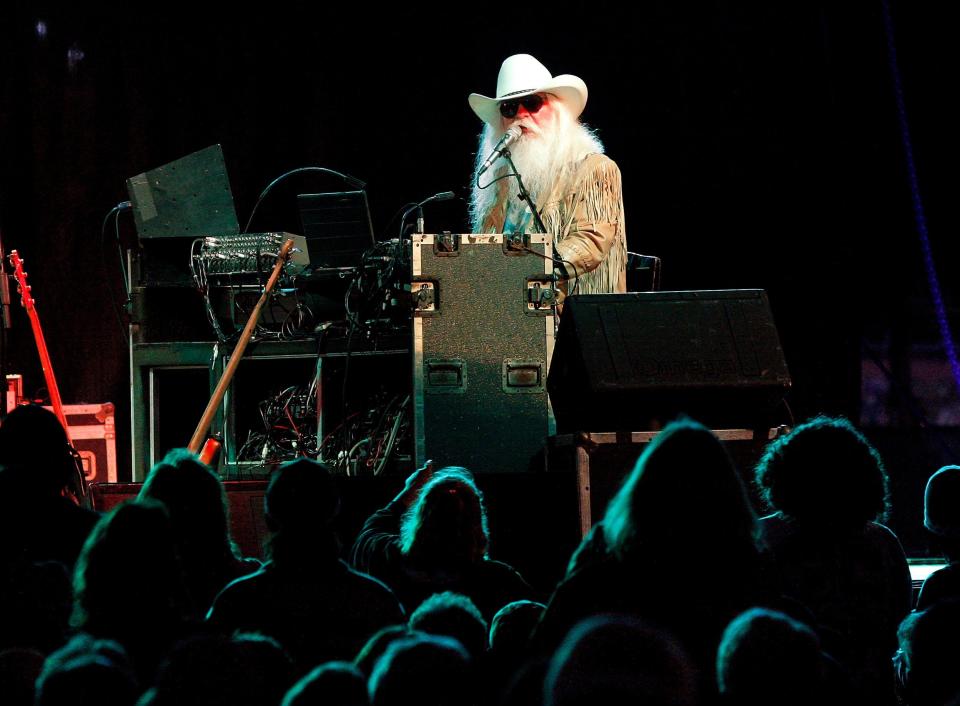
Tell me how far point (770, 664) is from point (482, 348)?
115 inches

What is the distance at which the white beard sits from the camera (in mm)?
5312

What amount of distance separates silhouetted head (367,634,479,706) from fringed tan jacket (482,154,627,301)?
3236 millimetres

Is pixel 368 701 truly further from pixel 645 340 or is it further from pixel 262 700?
pixel 645 340

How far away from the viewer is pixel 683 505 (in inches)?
82.7

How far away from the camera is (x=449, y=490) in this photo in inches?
113

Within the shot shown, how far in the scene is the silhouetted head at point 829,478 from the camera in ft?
8.64

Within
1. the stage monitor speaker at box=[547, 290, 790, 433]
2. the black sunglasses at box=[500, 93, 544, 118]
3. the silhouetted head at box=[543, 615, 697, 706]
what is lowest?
the silhouetted head at box=[543, 615, 697, 706]

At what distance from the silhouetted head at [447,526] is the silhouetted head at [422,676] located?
0.89 metres

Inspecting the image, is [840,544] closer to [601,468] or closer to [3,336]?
[601,468]

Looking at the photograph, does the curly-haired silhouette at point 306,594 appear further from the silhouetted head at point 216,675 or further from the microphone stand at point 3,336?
the microphone stand at point 3,336

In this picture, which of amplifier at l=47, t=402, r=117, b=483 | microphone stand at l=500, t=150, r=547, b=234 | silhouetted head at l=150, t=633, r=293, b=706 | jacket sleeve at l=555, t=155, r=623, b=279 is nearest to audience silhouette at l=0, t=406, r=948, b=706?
silhouetted head at l=150, t=633, r=293, b=706

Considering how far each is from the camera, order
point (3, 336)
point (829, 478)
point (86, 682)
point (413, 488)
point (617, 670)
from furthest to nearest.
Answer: point (3, 336), point (413, 488), point (829, 478), point (86, 682), point (617, 670)

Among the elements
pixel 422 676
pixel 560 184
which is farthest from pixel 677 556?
pixel 560 184

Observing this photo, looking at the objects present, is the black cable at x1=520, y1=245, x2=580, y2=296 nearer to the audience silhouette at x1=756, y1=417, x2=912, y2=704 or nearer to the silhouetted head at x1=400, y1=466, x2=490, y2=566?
the silhouetted head at x1=400, y1=466, x2=490, y2=566
